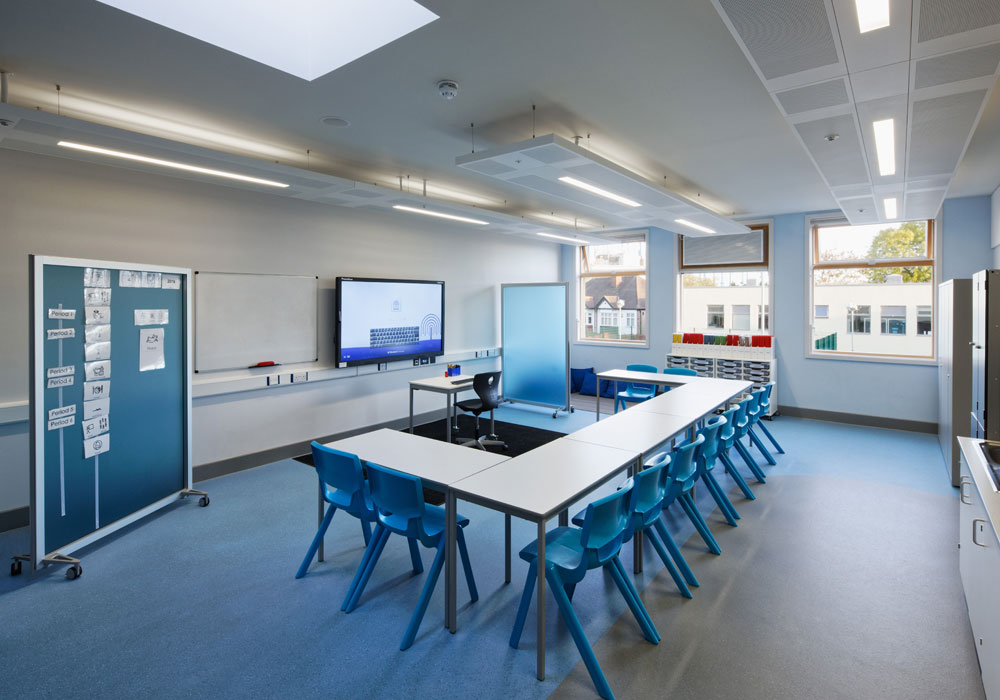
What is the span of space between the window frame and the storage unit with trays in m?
0.69

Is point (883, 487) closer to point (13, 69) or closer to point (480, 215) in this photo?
point (480, 215)

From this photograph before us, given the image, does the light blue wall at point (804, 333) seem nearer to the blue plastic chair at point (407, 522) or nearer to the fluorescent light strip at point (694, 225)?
the fluorescent light strip at point (694, 225)

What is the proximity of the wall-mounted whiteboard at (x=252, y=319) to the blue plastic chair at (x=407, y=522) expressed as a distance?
305cm

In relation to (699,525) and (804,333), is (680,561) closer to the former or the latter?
(699,525)

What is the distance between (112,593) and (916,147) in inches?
237

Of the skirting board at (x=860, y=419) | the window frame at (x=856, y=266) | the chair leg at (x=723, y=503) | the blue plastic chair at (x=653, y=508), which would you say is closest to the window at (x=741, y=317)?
the window frame at (x=856, y=266)

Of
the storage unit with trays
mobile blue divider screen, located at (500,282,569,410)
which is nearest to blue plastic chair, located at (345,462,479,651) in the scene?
mobile blue divider screen, located at (500,282,569,410)

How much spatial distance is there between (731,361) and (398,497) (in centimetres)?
637

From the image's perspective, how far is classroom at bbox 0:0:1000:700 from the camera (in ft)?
7.79

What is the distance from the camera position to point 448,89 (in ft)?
10.7

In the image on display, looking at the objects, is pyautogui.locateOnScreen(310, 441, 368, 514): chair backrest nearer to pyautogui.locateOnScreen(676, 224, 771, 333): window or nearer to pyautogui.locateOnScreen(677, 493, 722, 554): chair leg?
pyautogui.locateOnScreen(677, 493, 722, 554): chair leg

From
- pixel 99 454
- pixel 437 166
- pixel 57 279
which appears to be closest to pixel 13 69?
pixel 57 279

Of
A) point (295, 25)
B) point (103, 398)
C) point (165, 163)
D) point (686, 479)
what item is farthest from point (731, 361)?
point (103, 398)

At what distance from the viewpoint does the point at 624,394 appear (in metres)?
6.54
